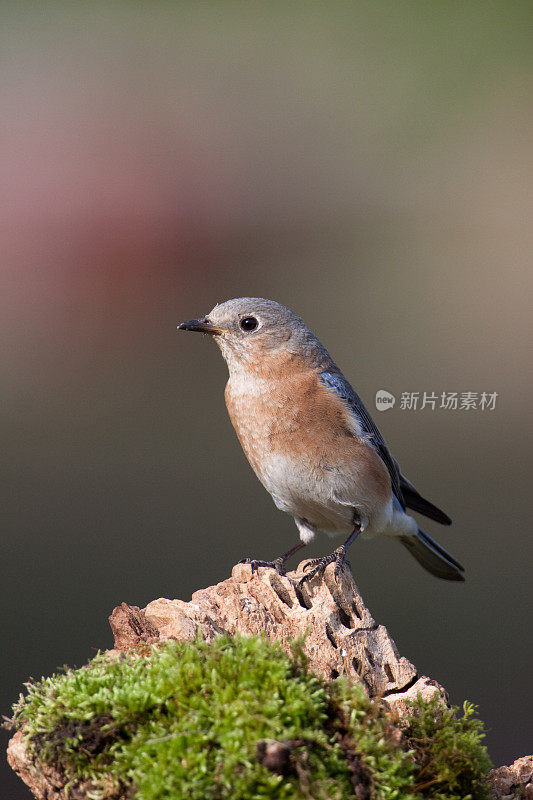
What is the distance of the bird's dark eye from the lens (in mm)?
3932

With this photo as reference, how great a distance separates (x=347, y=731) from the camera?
2215mm

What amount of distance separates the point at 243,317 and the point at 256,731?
7.60 feet

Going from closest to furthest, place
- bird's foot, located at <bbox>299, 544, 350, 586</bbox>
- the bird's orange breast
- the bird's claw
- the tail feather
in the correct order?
bird's foot, located at <bbox>299, 544, 350, 586</bbox>, the bird's claw, the bird's orange breast, the tail feather

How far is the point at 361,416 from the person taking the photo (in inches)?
159

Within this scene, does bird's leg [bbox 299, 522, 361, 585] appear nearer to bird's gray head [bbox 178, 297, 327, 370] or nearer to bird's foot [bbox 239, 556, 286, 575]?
bird's foot [bbox 239, 556, 286, 575]

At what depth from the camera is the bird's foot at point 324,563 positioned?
3203 millimetres

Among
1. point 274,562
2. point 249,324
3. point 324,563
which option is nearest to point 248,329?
point 249,324

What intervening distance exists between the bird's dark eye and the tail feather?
1671mm

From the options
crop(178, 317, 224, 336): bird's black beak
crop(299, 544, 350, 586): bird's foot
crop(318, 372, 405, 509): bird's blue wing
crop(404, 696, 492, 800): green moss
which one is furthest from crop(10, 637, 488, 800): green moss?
crop(178, 317, 224, 336): bird's black beak

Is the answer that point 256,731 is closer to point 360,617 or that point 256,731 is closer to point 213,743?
point 213,743

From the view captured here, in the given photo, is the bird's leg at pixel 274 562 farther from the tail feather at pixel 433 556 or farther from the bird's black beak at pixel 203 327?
the bird's black beak at pixel 203 327

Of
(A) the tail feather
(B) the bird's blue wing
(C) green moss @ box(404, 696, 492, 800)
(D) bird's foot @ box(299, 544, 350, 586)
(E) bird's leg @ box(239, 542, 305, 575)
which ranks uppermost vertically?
(B) the bird's blue wing

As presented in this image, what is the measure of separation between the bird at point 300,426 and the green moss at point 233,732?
3.91 ft

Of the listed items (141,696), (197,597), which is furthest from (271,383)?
(141,696)
